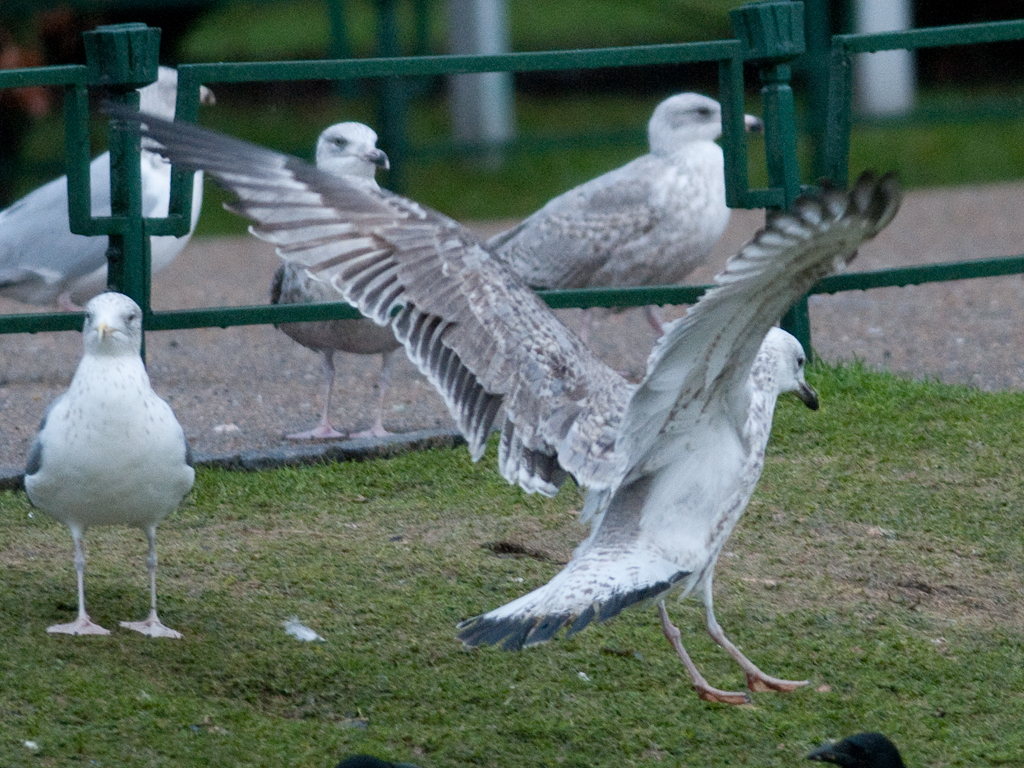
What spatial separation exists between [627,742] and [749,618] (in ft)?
2.60

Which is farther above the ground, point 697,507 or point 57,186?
point 57,186

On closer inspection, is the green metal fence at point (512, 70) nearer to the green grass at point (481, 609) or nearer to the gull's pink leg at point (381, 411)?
the gull's pink leg at point (381, 411)

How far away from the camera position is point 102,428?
371 centimetres

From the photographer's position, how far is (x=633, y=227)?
6758mm

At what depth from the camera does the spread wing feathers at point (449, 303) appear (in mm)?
3926

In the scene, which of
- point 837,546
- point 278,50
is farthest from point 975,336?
point 278,50

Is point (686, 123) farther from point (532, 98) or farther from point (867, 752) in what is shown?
point (532, 98)

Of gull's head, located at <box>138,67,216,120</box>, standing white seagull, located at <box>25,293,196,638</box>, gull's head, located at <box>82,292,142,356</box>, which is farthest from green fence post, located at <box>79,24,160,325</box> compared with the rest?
gull's head, located at <box>138,67,216,120</box>

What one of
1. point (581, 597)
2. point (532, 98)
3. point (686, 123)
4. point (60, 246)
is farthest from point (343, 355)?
point (532, 98)

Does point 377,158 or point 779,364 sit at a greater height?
point 377,158

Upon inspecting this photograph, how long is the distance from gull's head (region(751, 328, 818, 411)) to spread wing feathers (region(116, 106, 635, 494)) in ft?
Result: 1.35

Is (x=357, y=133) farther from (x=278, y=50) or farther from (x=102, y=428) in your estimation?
(x=278, y=50)

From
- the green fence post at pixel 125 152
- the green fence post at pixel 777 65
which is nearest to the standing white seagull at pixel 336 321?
the green fence post at pixel 125 152

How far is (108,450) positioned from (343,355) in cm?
393
